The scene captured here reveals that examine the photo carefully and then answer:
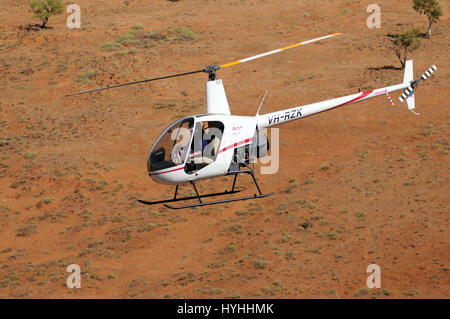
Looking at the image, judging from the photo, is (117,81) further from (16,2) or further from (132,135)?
(16,2)

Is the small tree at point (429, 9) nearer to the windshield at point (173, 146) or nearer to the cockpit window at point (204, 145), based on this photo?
the cockpit window at point (204, 145)

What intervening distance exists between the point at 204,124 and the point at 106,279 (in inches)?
449

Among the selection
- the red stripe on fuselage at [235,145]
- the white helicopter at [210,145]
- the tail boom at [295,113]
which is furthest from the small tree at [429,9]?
the red stripe on fuselage at [235,145]

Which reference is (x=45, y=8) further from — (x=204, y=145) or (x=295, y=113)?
(x=204, y=145)

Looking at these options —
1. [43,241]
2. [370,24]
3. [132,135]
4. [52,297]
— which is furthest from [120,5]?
[52,297]

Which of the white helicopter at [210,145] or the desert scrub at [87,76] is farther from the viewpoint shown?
the desert scrub at [87,76]

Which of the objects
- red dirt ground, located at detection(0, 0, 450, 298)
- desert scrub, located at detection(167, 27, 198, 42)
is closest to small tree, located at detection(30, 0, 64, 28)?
red dirt ground, located at detection(0, 0, 450, 298)

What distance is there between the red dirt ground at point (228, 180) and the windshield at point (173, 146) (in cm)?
866

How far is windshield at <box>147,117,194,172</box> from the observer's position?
77.1ft

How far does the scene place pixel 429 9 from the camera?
58.2 meters

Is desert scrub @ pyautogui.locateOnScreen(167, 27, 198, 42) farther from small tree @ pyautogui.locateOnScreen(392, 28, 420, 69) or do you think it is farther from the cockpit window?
the cockpit window

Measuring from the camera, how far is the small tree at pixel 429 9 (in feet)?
190

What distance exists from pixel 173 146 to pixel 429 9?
40.9m

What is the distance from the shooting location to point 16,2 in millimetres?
70062
